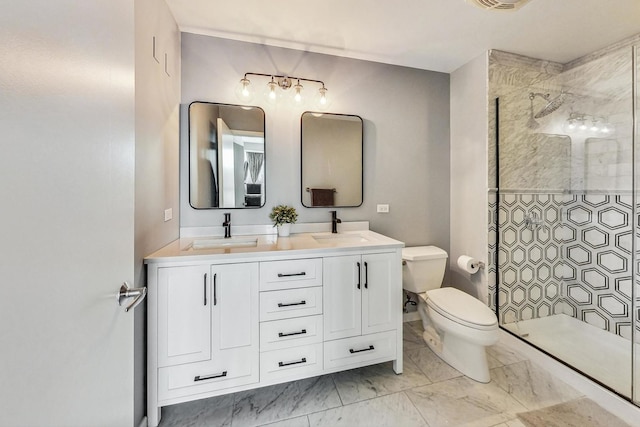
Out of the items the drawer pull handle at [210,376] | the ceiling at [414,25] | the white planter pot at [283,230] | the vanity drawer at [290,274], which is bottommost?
the drawer pull handle at [210,376]

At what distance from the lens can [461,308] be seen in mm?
1818

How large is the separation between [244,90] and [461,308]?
2332 millimetres

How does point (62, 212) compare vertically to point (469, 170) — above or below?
below

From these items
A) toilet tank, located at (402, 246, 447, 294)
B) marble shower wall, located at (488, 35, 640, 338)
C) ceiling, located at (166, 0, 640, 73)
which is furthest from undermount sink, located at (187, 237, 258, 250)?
marble shower wall, located at (488, 35, 640, 338)

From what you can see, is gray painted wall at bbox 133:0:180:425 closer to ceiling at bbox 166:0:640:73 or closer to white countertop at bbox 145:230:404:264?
white countertop at bbox 145:230:404:264

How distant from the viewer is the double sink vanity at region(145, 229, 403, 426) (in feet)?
4.53

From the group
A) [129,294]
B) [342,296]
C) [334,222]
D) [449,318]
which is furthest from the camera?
[334,222]

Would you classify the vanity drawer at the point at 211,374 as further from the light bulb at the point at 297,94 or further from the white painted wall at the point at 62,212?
the light bulb at the point at 297,94

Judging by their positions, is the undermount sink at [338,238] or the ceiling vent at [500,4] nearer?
the ceiling vent at [500,4]

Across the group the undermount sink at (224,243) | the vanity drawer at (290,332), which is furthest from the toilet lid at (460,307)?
the undermount sink at (224,243)

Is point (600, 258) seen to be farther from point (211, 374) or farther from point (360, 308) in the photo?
point (211, 374)

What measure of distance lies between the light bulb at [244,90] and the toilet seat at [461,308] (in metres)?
2.19

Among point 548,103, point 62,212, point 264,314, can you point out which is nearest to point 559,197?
point 548,103

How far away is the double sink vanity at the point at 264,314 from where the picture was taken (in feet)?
4.53
